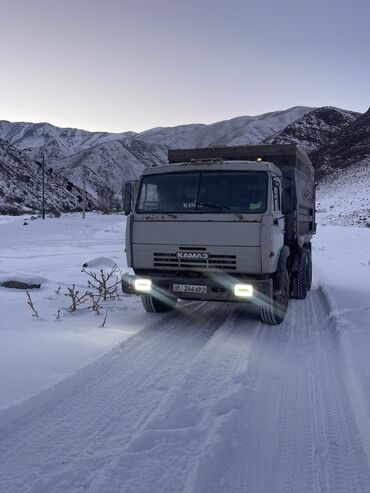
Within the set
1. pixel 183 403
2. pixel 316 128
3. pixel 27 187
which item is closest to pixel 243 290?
pixel 183 403

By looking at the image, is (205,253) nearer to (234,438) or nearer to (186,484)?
→ (234,438)

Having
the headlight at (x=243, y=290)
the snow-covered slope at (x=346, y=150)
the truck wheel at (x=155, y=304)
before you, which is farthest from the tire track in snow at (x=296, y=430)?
the snow-covered slope at (x=346, y=150)

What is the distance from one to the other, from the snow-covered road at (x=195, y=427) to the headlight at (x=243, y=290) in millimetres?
804

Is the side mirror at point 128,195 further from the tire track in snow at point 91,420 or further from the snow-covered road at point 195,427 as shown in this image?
the snow-covered road at point 195,427

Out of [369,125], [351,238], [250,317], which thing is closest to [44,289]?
[250,317]

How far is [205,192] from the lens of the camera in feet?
24.0

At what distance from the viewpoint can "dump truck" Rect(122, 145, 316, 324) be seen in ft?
22.8

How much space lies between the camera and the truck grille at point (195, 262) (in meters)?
7.03

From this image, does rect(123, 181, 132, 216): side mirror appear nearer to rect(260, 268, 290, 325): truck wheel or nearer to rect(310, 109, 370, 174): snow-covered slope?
rect(260, 268, 290, 325): truck wheel

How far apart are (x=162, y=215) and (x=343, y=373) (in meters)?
3.65

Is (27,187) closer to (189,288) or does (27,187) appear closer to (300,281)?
(300,281)

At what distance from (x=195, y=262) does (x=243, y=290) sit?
896mm

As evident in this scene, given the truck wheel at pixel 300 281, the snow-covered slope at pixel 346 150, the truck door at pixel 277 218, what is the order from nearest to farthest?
the truck door at pixel 277 218
the truck wheel at pixel 300 281
the snow-covered slope at pixel 346 150

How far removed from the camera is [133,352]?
20.0ft
